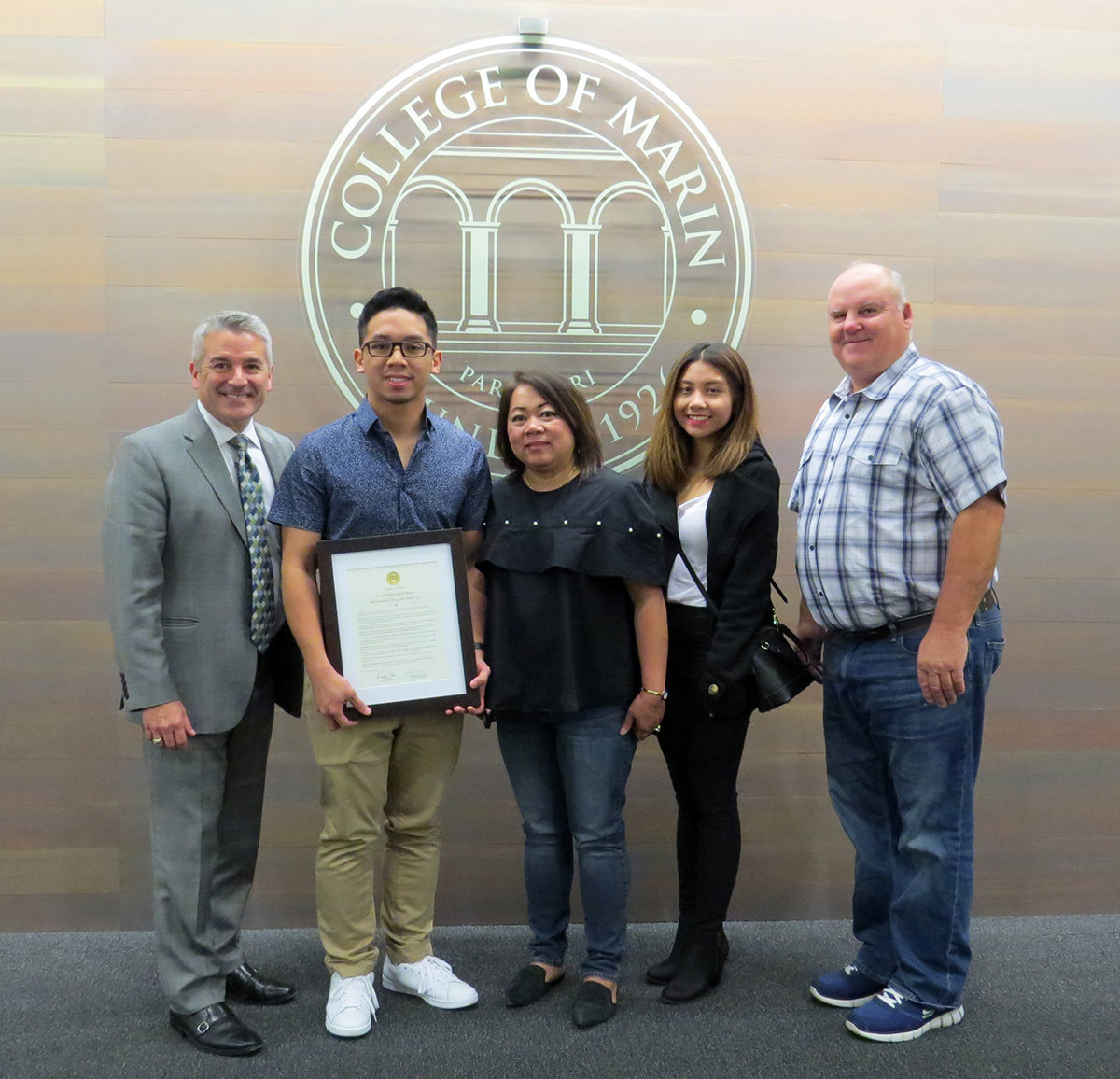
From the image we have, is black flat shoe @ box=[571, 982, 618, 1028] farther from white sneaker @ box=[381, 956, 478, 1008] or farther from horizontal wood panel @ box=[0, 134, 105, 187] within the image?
horizontal wood panel @ box=[0, 134, 105, 187]

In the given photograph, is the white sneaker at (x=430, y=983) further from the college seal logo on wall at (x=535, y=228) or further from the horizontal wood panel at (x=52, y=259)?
the horizontal wood panel at (x=52, y=259)

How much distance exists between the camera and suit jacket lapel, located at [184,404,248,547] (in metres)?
2.39

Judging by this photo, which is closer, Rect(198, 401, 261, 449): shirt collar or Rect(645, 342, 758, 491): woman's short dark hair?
Rect(198, 401, 261, 449): shirt collar

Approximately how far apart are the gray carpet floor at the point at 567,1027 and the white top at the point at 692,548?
3.27ft

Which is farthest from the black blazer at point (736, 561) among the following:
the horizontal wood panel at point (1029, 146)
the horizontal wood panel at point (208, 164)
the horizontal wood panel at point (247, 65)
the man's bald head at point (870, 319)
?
A: the horizontal wood panel at point (247, 65)

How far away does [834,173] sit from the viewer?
3.13 m

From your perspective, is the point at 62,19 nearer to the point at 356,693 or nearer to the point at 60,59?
the point at 60,59

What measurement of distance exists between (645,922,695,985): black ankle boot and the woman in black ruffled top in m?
0.22

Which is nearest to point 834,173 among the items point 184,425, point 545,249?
point 545,249

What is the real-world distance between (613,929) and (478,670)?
702 mm

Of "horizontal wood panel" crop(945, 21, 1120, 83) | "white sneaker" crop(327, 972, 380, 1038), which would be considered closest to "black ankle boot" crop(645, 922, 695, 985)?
"white sneaker" crop(327, 972, 380, 1038)

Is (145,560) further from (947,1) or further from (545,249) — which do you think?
(947,1)

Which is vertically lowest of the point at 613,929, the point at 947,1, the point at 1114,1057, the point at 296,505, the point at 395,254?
the point at 1114,1057

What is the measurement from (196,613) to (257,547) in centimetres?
20
